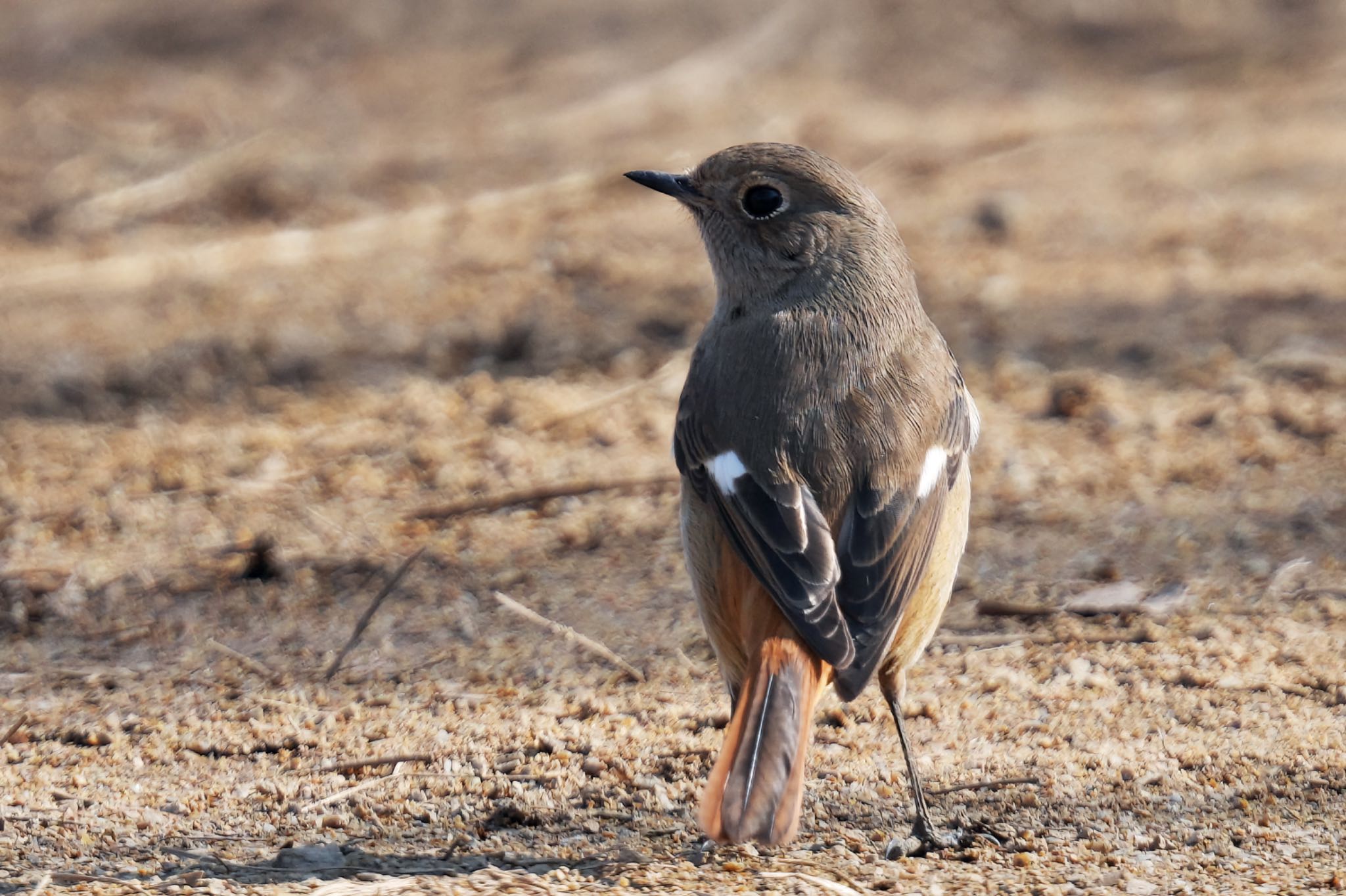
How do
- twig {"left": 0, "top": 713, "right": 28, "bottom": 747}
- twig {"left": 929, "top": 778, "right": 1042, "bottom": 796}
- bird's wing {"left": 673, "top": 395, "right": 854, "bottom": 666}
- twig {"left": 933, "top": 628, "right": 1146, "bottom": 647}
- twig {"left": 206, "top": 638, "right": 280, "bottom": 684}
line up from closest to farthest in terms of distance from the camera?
1. bird's wing {"left": 673, "top": 395, "right": 854, "bottom": 666}
2. twig {"left": 929, "top": 778, "right": 1042, "bottom": 796}
3. twig {"left": 0, "top": 713, "right": 28, "bottom": 747}
4. twig {"left": 206, "top": 638, "right": 280, "bottom": 684}
5. twig {"left": 933, "top": 628, "right": 1146, "bottom": 647}

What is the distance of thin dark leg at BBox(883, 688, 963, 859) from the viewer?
12.8ft

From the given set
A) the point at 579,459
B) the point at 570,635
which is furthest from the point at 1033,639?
the point at 579,459

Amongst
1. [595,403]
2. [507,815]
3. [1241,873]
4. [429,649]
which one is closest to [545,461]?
[595,403]

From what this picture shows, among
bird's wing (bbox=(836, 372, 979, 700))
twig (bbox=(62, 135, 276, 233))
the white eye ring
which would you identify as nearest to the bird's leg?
bird's wing (bbox=(836, 372, 979, 700))

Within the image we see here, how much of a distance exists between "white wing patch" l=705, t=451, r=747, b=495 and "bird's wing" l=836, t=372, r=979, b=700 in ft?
1.02

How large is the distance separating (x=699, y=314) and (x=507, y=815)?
3955 mm

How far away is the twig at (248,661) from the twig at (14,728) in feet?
2.08

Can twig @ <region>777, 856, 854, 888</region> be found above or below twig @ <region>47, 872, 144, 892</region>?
above

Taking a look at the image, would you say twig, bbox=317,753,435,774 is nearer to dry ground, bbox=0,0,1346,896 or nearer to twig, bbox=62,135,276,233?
dry ground, bbox=0,0,1346,896

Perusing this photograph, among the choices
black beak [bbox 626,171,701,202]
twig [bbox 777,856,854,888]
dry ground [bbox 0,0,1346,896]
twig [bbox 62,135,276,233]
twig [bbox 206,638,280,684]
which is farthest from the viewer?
twig [bbox 62,135,276,233]

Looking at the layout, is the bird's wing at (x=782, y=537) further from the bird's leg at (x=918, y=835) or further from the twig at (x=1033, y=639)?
the twig at (x=1033, y=639)

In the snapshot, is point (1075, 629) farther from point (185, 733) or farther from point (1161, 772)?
point (185, 733)

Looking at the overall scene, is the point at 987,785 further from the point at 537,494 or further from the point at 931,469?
the point at 537,494

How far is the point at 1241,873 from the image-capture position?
147 inches
